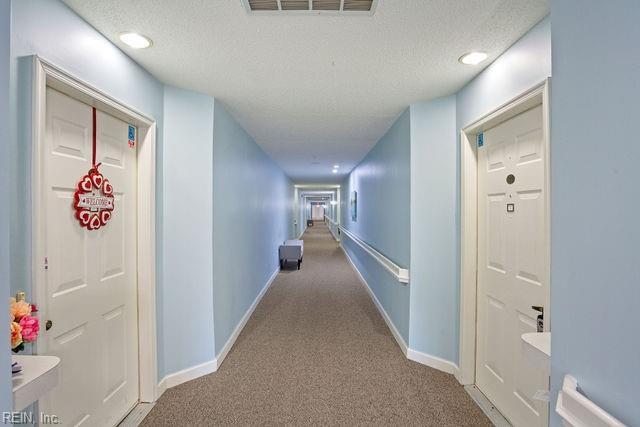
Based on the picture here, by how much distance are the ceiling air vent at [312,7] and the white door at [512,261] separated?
128cm

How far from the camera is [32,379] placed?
1023 millimetres

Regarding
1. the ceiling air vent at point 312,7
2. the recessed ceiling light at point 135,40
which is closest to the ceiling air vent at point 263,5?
the ceiling air vent at point 312,7

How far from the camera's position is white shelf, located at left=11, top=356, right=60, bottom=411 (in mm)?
964

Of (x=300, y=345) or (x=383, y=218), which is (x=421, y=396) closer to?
(x=300, y=345)

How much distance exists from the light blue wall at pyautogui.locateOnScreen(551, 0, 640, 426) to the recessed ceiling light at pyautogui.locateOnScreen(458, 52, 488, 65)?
1149 mm

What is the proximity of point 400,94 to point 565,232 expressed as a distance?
2.12m

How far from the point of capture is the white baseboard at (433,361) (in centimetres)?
266

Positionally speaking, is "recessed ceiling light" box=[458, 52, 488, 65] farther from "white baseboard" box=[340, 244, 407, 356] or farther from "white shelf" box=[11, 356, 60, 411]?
"white shelf" box=[11, 356, 60, 411]

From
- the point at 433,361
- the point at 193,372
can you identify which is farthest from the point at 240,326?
the point at 433,361

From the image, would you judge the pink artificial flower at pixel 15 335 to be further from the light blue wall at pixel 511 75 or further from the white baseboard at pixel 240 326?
the light blue wall at pixel 511 75

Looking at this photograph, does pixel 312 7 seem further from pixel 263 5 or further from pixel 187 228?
pixel 187 228

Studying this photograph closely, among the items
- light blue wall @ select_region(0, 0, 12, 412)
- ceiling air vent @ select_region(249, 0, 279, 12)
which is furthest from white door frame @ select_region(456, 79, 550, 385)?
light blue wall @ select_region(0, 0, 12, 412)

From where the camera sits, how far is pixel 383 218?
4.24 metres

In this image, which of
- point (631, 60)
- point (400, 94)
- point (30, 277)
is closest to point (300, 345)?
point (30, 277)
